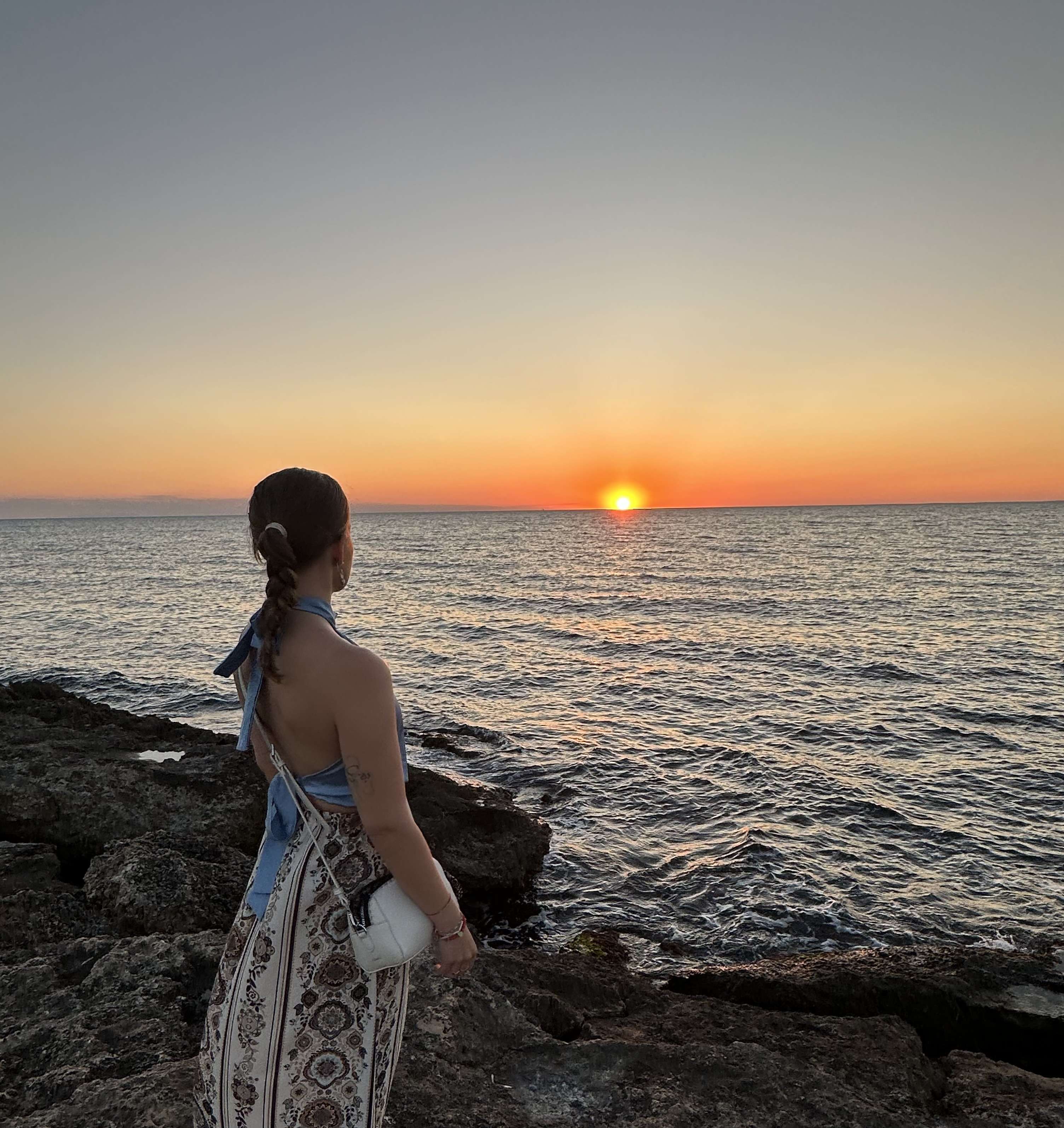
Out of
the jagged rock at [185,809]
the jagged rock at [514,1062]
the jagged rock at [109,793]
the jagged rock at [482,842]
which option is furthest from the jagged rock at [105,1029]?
the jagged rock at [482,842]

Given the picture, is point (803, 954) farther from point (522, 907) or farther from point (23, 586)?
point (23, 586)

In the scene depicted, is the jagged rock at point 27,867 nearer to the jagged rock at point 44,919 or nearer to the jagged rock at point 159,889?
the jagged rock at point 44,919

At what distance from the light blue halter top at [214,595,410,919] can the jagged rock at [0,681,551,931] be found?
13.3ft

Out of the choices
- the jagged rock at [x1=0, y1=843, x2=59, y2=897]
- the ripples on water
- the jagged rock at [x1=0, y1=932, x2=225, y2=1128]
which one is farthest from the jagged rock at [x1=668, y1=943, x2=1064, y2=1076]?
the jagged rock at [x1=0, y1=843, x2=59, y2=897]

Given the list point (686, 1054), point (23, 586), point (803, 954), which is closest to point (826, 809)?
point (803, 954)

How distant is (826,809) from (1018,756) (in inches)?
193

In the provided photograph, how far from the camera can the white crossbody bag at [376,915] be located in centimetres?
210

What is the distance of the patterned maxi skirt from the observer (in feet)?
7.39

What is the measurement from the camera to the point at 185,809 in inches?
318

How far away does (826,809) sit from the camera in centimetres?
1152

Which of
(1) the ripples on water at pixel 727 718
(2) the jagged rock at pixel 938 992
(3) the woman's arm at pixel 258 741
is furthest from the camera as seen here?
(1) the ripples on water at pixel 727 718

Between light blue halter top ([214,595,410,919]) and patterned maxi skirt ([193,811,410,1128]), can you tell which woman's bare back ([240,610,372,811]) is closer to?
light blue halter top ([214,595,410,919])

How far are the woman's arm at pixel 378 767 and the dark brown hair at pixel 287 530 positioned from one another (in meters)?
0.24

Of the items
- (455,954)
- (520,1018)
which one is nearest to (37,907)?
(520,1018)
